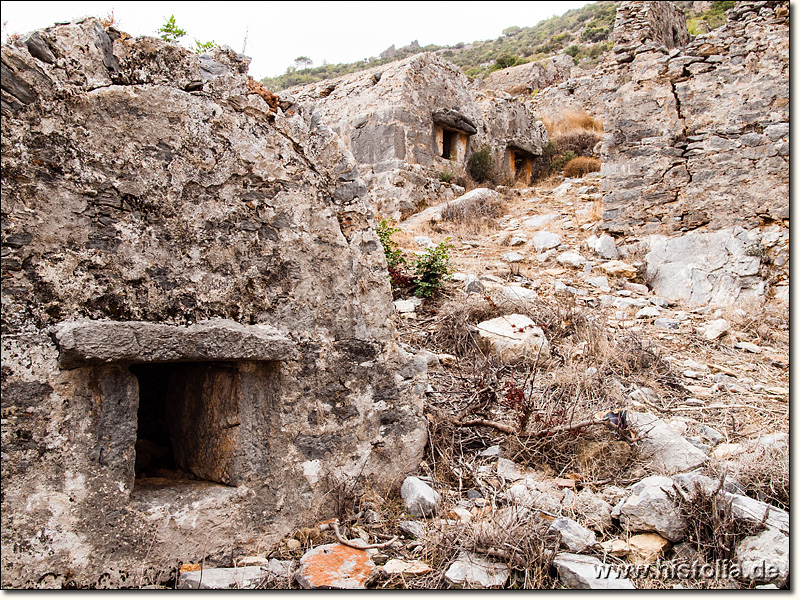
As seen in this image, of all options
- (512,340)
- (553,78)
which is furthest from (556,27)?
(512,340)

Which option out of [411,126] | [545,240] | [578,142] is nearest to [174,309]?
[545,240]

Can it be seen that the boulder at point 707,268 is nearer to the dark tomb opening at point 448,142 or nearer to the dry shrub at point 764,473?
the dry shrub at point 764,473

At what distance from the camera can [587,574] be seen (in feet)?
7.55

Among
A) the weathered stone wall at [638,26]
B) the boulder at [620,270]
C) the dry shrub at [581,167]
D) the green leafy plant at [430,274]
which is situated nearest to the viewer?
the green leafy plant at [430,274]

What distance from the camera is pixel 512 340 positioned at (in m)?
4.66

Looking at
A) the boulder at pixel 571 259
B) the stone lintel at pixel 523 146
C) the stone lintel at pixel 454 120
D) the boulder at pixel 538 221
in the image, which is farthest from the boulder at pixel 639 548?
the stone lintel at pixel 523 146

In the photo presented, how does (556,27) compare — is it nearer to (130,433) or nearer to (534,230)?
(534,230)

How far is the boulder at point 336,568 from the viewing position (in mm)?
2312

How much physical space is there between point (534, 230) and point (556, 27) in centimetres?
3981

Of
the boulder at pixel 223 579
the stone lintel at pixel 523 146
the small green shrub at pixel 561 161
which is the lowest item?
the boulder at pixel 223 579

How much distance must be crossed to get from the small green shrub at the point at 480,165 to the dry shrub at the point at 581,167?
1617mm

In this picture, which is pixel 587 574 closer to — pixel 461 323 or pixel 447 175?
pixel 461 323

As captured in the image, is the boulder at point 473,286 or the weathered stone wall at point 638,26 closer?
the boulder at point 473,286

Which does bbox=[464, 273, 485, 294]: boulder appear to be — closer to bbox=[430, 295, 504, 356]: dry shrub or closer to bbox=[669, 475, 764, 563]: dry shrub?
bbox=[430, 295, 504, 356]: dry shrub
